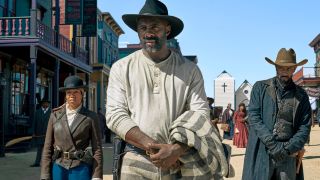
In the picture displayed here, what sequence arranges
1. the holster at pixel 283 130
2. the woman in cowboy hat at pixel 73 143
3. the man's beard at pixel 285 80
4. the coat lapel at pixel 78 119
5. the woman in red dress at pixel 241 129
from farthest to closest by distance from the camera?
the woman in red dress at pixel 241 129 → the man's beard at pixel 285 80 → the holster at pixel 283 130 → the coat lapel at pixel 78 119 → the woman in cowboy hat at pixel 73 143

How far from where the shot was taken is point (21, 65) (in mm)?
22125

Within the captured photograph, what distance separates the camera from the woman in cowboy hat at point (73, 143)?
5.13 metres

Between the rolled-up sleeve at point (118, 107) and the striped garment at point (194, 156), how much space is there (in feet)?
0.67

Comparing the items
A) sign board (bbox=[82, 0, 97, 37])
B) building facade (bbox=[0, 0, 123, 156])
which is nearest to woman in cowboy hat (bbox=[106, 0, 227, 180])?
building facade (bbox=[0, 0, 123, 156])

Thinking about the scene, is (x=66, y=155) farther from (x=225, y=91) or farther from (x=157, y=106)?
(x=225, y=91)

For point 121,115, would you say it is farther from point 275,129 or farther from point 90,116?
point 275,129

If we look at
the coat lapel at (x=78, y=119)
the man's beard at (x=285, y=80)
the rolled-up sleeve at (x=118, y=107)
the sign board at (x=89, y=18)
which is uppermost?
the sign board at (x=89, y=18)

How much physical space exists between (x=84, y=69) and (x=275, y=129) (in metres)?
21.2

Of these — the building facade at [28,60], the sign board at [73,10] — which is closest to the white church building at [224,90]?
the building facade at [28,60]

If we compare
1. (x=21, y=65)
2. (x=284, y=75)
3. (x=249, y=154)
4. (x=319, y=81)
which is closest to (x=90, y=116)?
(x=249, y=154)

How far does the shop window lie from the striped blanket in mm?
18994

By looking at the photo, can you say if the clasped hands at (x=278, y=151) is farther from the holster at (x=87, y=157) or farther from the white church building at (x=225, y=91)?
the white church building at (x=225, y=91)

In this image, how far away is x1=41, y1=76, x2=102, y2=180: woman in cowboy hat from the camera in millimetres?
5129

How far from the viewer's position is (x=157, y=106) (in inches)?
116
